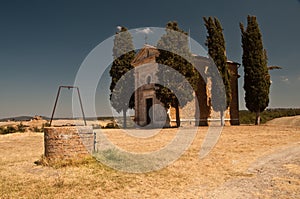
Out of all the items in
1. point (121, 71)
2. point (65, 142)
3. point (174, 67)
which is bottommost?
point (65, 142)

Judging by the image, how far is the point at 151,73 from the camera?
23.2 m

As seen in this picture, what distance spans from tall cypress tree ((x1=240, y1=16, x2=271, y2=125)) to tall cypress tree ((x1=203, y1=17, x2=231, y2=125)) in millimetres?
2223

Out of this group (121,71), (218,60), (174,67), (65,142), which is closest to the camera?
(65,142)

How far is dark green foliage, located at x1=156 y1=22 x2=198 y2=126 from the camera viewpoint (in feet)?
64.0

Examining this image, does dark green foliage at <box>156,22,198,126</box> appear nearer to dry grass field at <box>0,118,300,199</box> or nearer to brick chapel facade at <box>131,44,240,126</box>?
brick chapel facade at <box>131,44,240,126</box>

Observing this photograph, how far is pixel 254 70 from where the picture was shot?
22766 millimetres

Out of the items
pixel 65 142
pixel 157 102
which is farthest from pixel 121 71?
pixel 65 142

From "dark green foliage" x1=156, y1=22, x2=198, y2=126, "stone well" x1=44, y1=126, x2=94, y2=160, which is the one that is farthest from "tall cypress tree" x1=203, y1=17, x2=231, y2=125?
"stone well" x1=44, y1=126, x2=94, y2=160

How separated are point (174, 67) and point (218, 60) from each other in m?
5.07

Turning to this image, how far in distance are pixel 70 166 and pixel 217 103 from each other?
1807cm

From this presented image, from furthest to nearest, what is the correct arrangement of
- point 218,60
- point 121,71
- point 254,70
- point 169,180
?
point 121,71
point 254,70
point 218,60
point 169,180

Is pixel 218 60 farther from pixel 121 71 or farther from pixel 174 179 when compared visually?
pixel 174 179

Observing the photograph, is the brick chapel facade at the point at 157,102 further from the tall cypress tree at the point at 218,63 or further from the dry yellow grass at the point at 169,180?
the dry yellow grass at the point at 169,180

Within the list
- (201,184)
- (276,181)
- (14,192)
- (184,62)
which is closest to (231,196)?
(201,184)
